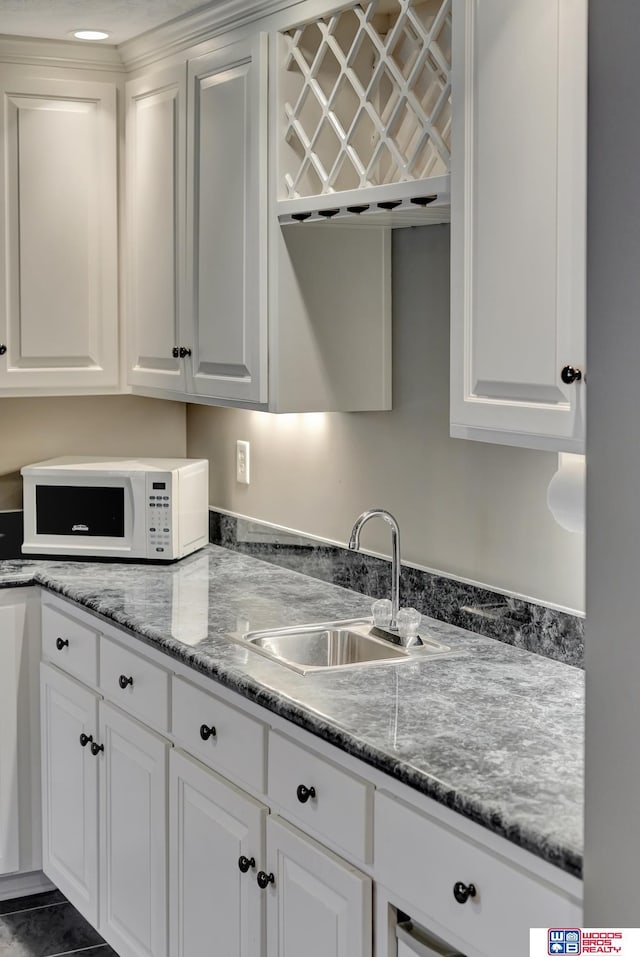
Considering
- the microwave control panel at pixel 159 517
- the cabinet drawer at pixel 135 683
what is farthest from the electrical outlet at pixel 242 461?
the cabinet drawer at pixel 135 683

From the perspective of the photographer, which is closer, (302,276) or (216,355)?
(302,276)

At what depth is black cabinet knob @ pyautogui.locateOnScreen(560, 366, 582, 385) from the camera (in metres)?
1.75

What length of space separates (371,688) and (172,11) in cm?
188

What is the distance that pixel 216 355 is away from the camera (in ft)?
9.67

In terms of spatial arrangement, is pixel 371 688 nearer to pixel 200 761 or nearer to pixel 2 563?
pixel 200 761

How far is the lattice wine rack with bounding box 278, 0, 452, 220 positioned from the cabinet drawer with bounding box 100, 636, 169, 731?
109 centimetres

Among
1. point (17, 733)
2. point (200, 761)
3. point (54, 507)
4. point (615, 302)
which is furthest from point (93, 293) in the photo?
point (615, 302)

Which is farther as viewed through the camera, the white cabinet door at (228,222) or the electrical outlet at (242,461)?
the electrical outlet at (242,461)

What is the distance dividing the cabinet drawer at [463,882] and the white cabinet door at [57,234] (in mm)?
2012

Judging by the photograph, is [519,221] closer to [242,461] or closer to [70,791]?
[242,461]

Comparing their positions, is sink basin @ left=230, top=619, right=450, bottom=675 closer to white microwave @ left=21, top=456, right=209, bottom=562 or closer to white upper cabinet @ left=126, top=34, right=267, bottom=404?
white upper cabinet @ left=126, top=34, right=267, bottom=404

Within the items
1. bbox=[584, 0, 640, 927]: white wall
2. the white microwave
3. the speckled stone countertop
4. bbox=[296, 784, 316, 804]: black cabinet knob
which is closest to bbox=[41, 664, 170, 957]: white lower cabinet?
the speckled stone countertop

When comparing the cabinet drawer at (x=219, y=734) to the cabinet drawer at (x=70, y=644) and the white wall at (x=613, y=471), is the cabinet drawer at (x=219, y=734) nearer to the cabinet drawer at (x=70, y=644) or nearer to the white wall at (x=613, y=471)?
the cabinet drawer at (x=70, y=644)

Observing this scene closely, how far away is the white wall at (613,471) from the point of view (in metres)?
0.90
